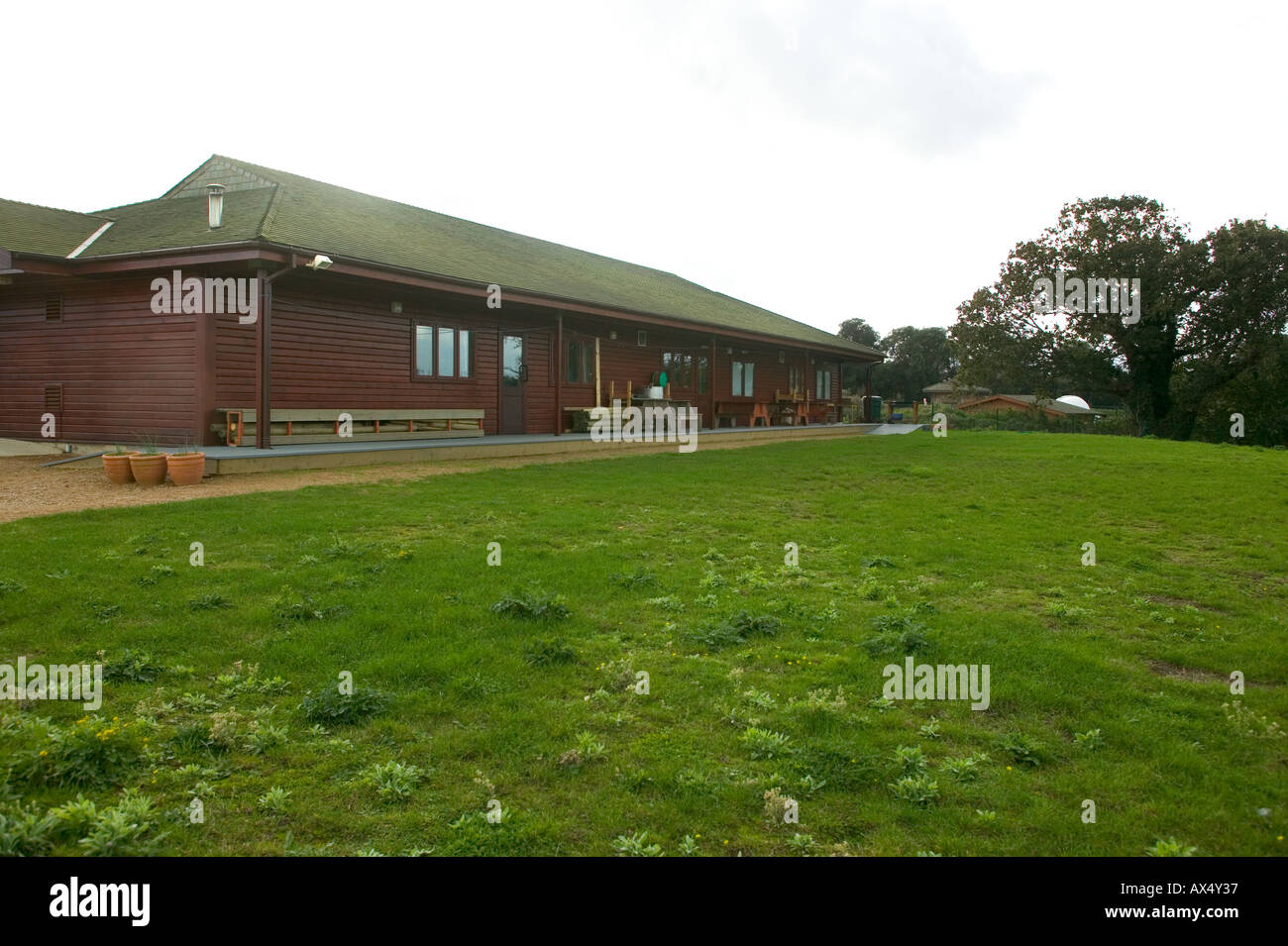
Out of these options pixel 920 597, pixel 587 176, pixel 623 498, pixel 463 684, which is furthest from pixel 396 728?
pixel 587 176

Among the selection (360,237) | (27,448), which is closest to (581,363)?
(360,237)

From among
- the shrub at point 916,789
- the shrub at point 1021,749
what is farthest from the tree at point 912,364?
the shrub at point 916,789

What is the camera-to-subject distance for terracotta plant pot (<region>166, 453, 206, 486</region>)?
1107 centimetres

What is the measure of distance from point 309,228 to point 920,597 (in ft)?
44.8

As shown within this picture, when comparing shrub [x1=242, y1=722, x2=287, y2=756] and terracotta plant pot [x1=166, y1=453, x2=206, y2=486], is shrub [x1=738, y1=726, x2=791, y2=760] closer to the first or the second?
shrub [x1=242, y1=722, x2=287, y2=756]

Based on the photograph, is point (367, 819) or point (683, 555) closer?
point (367, 819)

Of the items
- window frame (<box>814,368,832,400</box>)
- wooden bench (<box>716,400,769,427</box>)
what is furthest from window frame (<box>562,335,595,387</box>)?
window frame (<box>814,368,832,400</box>)

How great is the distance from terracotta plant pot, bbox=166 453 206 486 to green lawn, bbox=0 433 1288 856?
235cm

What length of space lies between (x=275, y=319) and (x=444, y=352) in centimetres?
411

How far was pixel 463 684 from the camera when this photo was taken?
165 inches

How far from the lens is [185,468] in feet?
36.5

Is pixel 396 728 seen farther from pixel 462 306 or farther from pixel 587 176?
pixel 587 176

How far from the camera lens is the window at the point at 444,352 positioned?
18.2m

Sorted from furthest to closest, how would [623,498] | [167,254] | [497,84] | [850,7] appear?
[497,84], [850,7], [167,254], [623,498]
